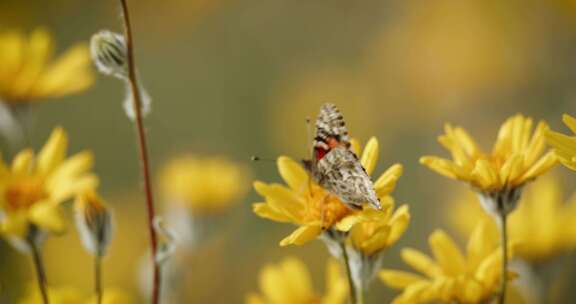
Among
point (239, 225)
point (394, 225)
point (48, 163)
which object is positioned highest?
Answer: point (48, 163)

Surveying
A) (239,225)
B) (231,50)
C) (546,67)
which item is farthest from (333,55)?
(239,225)

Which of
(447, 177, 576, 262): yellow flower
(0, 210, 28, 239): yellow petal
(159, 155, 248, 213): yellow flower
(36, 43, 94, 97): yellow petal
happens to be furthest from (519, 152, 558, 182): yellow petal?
(159, 155, 248, 213): yellow flower

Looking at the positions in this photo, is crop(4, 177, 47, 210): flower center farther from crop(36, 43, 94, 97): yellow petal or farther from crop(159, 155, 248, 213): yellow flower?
crop(159, 155, 248, 213): yellow flower

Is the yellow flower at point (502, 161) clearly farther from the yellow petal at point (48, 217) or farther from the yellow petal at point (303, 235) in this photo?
the yellow petal at point (48, 217)

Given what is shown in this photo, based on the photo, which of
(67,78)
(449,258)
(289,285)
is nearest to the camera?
(449,258)


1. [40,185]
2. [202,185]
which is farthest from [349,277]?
[202,185]

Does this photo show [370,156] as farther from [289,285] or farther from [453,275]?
[289,285]

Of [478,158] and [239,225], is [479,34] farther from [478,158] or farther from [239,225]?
[478,158]
